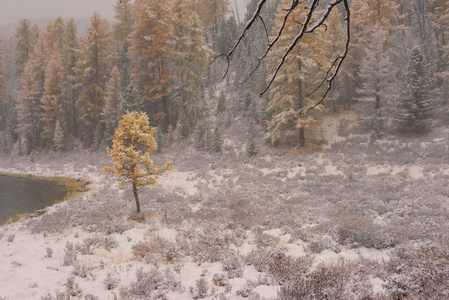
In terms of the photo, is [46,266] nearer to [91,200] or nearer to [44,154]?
[91,200]

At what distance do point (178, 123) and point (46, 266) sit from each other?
60.3 feet

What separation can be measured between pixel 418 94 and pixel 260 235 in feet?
53.6

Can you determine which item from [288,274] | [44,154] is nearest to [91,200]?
[288,274]

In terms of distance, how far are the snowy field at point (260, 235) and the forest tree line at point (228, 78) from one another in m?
4.15

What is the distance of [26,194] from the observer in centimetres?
1554

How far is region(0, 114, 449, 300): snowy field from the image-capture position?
4.37 metres

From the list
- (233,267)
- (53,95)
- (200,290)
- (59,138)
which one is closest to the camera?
(200,290)

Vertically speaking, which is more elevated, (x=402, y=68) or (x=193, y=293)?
(x=402, y=68)

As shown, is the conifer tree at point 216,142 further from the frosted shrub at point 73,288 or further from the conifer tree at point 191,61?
the frosted shrub at point 73,288

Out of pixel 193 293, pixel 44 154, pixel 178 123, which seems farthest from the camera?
pixel 44 154

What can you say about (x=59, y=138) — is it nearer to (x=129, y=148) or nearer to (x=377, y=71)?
(x=129, y=148)

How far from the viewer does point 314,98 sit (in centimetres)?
1825

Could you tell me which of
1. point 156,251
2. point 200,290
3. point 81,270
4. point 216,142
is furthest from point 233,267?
point 216,142

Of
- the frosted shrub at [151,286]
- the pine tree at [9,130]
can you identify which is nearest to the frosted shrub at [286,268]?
the frosted shrub at [151,286]
